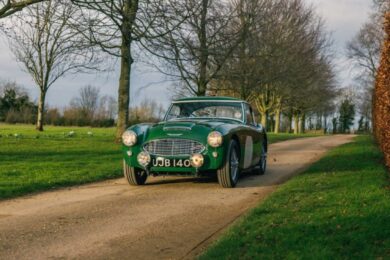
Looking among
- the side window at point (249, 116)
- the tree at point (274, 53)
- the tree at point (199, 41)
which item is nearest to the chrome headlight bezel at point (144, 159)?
the side window at point (249, 116)

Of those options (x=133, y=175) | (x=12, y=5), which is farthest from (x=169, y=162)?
(x=12, y=5)

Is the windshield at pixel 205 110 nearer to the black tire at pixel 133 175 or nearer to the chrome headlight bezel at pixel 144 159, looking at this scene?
the black tire at pixel 133 175

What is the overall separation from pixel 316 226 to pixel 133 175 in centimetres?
467

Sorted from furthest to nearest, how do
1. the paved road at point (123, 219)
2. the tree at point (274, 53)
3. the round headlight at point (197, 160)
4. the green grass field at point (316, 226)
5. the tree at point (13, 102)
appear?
the tree at point (13, 102)
the tree at point (274, 53)
the round headlight at point (197, 160)
the paved road at point (123, 219)
the green grass field at point (316, 226)

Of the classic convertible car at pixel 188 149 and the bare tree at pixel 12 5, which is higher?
the bare tree at pixel 12 5

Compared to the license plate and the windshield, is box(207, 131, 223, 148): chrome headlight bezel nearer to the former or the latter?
the license plate

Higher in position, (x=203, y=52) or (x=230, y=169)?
(x=203, y=52)

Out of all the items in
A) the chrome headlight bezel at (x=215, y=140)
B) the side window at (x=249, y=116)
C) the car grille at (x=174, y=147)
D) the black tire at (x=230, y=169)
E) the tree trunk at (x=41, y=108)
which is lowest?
the black tire at (x=230, y=169)

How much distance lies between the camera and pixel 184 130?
8.89m

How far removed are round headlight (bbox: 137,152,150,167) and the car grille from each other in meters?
0.10

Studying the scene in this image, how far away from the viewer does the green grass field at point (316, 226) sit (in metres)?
4.57

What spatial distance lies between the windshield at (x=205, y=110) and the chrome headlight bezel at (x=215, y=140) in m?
1.85

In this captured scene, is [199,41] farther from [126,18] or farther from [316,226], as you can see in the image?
[316,226]

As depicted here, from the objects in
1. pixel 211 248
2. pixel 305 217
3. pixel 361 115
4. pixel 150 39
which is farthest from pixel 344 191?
pixel 361 115
